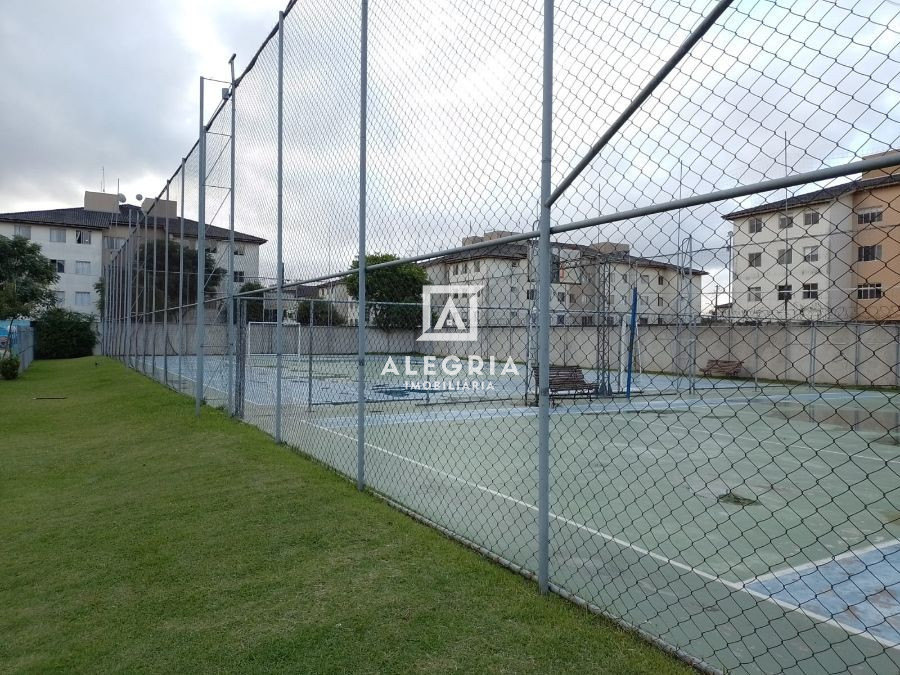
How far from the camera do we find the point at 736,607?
116 inches

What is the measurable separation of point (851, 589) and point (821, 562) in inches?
19.0

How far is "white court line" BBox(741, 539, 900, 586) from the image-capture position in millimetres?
3381

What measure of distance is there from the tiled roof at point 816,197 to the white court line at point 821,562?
2130 millimetres

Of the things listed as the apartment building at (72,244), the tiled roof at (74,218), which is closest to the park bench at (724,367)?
the tiled roof at (74,218)

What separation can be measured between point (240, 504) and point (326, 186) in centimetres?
320

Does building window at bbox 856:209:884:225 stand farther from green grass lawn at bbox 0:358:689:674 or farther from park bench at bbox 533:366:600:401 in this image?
park bench at bbox 533:366:600:401

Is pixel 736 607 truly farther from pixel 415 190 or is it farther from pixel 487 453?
pixel 487 453

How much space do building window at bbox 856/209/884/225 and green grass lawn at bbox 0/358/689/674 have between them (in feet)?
5.83

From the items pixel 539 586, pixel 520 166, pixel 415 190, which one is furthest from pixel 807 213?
pixel 415 190

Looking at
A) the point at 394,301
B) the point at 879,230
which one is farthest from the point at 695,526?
the point at 394,301

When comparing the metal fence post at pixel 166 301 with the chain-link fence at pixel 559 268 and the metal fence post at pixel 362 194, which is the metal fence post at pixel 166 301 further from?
the metal fence post at pixel 362 194

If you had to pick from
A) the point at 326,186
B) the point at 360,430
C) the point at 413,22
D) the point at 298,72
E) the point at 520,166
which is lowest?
the point at 360,430

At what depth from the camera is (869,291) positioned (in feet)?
8.96

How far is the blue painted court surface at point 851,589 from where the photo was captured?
281cm
